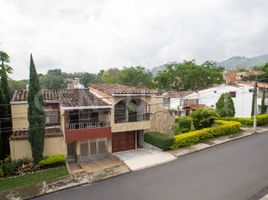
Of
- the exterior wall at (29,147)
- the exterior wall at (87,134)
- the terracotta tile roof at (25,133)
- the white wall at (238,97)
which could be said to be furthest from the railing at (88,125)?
the white wall at (238,97)

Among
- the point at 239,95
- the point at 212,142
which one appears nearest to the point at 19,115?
the point at 212,142

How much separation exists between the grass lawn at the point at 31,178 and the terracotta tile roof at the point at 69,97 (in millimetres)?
5435

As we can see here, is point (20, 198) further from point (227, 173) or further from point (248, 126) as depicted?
point (248, 126)

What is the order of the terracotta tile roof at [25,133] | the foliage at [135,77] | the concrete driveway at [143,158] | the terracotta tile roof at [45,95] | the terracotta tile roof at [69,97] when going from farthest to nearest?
the foliage at [135,77] < the terracotta tile roof at [45,95] < the terracotta tile roof at [69,97] < the concrete driveway at [143,158] < the terracotta tile roof at [25,133]

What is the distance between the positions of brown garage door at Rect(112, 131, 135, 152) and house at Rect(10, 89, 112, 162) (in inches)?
42.4

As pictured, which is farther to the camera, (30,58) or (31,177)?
(30,58)

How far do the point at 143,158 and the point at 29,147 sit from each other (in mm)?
9422

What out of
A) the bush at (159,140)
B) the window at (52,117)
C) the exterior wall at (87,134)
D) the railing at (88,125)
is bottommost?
the bush at (159,140)

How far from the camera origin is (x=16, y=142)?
18.5m

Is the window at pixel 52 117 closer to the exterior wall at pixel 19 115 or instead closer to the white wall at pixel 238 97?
the exterior wall at pixel 19 115

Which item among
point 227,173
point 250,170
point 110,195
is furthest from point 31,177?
point 250,170

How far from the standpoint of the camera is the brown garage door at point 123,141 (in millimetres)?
23125

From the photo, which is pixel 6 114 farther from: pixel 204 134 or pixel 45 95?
pixel 204 134

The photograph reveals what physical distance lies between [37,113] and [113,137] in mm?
7573
